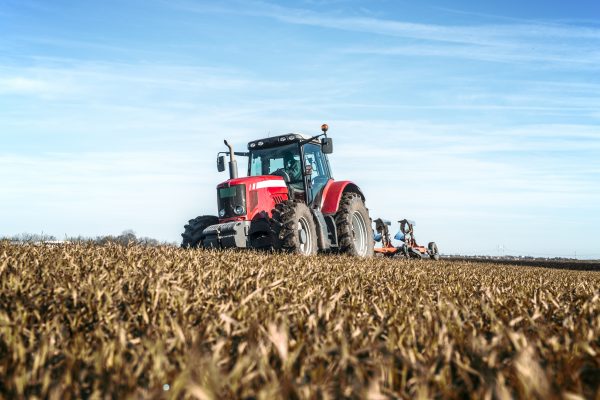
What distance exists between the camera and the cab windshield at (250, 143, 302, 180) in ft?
34.7

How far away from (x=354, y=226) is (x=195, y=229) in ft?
12.0

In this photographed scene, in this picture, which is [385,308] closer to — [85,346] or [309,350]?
[309,350]

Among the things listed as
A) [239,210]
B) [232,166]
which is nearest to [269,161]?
[232,166]

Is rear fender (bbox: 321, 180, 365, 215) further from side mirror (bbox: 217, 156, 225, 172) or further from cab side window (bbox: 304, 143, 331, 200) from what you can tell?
side mirror (bbox: 217, 156, 225, 172)

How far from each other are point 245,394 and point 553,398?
31.0 inches

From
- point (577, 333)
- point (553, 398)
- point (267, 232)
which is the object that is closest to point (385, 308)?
point (577, 333)

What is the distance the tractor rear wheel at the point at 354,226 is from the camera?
1051 centimetres

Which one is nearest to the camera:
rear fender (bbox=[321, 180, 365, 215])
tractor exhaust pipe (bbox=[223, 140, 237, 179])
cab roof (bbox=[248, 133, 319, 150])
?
tractor exhaust pipe (bbox=[223, 140, 237, 179])

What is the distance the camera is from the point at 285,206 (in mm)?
8969

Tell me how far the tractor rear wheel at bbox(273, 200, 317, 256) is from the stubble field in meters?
4.36

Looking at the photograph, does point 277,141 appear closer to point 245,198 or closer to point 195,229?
point 245,198

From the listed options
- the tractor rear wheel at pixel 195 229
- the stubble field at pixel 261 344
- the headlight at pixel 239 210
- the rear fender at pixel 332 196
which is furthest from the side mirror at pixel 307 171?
the stubble field at pixel 261 344

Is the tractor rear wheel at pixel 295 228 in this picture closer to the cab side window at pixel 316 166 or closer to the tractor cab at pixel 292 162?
the tractor cab at pixel 292 162

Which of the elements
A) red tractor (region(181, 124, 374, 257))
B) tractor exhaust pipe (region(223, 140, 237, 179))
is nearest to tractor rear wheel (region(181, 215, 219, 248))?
red tractor (region(181, 124, 374, 257))
